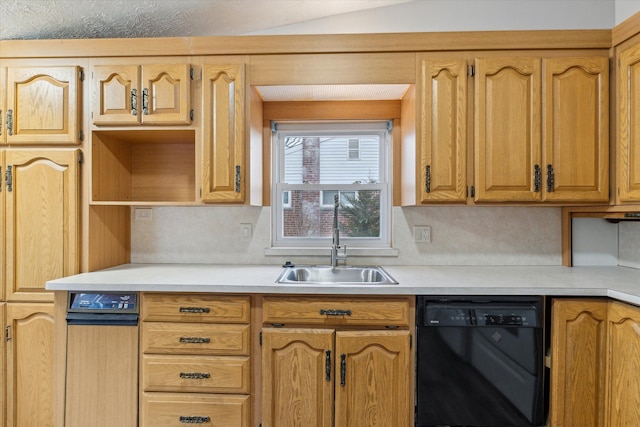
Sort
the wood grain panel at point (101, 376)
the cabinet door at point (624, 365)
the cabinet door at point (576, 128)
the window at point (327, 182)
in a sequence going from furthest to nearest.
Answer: the window at point (327, 182) → the cabinet door at point (576, 128) → the wood grain panel at point (101, 376) → the cabinet door at point (624, 365)

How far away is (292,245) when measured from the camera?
2.36 meters

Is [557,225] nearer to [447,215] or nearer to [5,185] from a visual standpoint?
[447,215]

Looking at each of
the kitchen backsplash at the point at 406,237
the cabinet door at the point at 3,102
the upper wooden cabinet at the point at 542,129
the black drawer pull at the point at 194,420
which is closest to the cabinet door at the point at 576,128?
the upper wooden cabinet at the point at 542,129

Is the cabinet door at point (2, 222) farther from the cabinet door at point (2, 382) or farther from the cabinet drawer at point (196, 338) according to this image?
the cabinet drawer at point (196, 338)

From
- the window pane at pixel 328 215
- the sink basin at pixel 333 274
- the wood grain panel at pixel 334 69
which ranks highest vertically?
the wood grain panel at pixel 334 69

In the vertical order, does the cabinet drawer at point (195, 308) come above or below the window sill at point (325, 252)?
below

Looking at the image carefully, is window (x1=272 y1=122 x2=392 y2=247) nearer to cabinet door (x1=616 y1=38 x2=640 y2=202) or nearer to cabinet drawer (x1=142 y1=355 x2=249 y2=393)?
cabinet drawer (x1=142 y1=355 x2=249 y2=393)

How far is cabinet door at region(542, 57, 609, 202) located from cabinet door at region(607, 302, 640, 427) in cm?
65

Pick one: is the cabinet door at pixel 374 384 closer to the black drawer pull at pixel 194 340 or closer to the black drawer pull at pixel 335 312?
the black drawer pull at pixel 335 312

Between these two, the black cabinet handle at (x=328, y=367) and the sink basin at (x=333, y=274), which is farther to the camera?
the sink basin at (x=333, y=274)

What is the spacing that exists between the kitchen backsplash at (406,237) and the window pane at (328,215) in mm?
160

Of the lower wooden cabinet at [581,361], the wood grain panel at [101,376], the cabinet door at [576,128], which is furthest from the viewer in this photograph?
the cabinet door at [576,128]

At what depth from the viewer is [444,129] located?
6.13ft

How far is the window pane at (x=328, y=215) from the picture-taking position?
2.37 m
